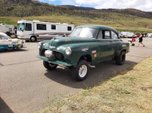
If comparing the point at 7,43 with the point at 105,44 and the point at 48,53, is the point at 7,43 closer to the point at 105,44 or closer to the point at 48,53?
the point at 48,53

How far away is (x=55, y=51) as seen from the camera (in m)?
7.68

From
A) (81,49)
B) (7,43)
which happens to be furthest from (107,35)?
(7,43)

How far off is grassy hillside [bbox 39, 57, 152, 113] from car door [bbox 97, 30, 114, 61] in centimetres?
168

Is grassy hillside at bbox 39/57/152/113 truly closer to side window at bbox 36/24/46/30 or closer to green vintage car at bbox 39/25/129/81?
green vintage car at bbox 39/25/129/81

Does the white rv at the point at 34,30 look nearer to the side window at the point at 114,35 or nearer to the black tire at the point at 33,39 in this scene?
the black tire at the point at 33,39

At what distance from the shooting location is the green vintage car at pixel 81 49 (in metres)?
7.46

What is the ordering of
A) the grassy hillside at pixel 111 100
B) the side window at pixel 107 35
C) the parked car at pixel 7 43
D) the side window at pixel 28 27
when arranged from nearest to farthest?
the grassy hillside at pixel 111 100 → the side window at pixel 107 35 → the parked car at pixel 7 43 → the side window at pixel 28 27

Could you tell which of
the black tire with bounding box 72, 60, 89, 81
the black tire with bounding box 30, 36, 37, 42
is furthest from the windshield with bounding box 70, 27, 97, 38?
the black tire with bounding box 30, 36, 37, 42

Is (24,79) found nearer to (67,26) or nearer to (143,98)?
(143,98)

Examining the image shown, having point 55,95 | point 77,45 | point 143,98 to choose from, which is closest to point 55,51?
point 77,45

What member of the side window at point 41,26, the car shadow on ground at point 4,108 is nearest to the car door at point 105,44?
the car shadow on ground at point 4,108

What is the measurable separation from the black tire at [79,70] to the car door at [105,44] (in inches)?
53.5

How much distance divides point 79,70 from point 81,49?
2.42 feet

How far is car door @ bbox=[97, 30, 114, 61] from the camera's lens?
29.7 ft
